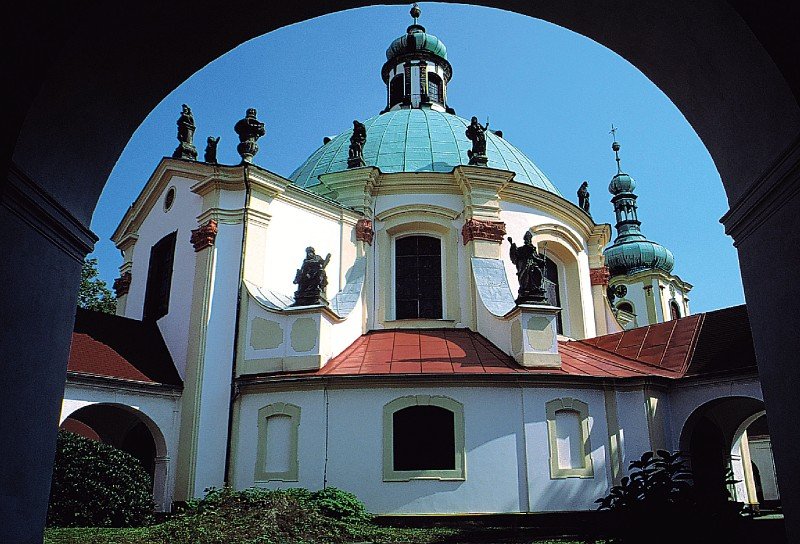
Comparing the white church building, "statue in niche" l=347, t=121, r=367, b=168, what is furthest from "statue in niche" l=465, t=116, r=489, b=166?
"statue in niche" l=347, t=121, r=367, b=168

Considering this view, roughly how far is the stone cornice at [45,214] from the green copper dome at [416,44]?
25.7 m

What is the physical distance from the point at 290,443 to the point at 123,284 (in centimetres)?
859

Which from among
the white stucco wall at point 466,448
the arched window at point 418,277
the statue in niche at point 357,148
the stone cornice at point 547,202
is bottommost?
the white stucco wall at point 466,448

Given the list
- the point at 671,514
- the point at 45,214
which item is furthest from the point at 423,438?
the point at 45,214

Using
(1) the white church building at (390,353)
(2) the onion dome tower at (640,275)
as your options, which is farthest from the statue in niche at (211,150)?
(2) the onion dome tower at (640,275)

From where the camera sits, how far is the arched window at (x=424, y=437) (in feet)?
46.6

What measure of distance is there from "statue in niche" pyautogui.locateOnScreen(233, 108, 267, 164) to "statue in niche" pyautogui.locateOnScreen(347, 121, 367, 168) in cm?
290

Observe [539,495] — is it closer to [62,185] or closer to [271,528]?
[271,528]

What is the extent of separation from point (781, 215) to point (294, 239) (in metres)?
14.6

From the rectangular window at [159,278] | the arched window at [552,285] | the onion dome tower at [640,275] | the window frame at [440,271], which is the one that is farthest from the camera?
the onion dome tower at [640,275]

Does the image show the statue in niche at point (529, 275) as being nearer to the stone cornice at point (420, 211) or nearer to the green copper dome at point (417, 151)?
the stone cornice at point (420, 211)

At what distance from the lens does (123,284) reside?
19.9m

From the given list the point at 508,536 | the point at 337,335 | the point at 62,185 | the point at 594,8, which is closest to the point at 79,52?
the point at 62,185

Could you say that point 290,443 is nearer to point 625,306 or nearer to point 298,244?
point 298,244
